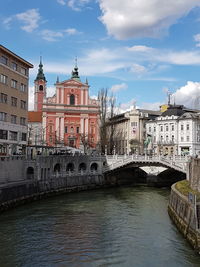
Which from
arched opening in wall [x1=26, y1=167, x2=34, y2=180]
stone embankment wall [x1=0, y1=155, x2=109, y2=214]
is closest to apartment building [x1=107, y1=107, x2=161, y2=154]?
stone embankment wall [x1=0, y1=155, x2=109, y2=214]

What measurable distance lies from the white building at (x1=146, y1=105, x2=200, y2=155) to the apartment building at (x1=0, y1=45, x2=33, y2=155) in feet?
132

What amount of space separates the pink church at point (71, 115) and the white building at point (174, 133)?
1574 centimetres

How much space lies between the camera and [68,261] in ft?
72.0

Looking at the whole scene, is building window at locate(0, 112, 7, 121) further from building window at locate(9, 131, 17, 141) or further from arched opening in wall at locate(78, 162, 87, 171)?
arched opening in wall at locate(78, 162, 87, 171)

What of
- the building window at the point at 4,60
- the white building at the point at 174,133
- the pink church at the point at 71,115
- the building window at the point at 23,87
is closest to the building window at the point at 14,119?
the building window at the point at 23,87

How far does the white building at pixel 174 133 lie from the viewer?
86250 mm

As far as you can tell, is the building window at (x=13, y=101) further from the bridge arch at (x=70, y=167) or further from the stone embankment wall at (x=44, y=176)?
the bridge arch at (x=70, y=167)

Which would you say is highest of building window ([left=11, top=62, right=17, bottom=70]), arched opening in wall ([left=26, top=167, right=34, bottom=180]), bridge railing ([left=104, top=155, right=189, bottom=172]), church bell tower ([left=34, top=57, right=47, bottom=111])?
church bell tower ([left=34, top=57, right=47, bottom=111])

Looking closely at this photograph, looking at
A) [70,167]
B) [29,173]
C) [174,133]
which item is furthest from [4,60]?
[174,133]

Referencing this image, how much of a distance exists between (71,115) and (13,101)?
137ft

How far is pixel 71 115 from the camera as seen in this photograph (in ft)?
299

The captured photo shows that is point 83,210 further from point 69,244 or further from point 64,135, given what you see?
point 64,135

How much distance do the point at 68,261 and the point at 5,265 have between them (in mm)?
3763

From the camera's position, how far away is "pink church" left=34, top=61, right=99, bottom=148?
296ft
